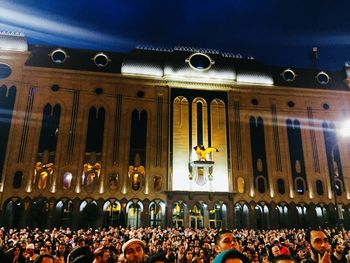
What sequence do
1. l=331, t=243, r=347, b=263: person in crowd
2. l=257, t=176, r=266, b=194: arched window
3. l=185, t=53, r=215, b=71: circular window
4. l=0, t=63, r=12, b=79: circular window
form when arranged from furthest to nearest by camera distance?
l=185, t=53, r=215, b=71: circular window → l=257, t=176, r=266, b=194: arched window → l=0, t=63, r=12, b=79: circular window → l=331, t=243, r=347, b=263: person in crowd

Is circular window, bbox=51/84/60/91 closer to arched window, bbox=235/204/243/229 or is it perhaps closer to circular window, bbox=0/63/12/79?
circular window, bbox=0/63/12/79

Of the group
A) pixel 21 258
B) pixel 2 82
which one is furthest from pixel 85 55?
pixel 21 258

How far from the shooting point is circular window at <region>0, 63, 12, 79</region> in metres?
33.9

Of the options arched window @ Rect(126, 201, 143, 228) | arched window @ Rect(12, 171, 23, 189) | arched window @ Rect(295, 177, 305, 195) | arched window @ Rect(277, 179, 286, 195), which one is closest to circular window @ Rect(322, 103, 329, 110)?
arched window @ Rect(295, 177, 305, 195)

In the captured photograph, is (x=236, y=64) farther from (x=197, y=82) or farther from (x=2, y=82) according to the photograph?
(x=2, y=82)

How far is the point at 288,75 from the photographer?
40.4 metres

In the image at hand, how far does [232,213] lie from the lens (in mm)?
33094

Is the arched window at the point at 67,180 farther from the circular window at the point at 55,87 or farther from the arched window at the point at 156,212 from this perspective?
the circular window at the point at 55,87

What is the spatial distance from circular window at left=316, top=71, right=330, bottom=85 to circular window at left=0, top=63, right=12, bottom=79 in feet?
121

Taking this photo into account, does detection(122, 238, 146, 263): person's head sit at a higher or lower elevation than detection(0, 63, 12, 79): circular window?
lower

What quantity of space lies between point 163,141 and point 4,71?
738 inches

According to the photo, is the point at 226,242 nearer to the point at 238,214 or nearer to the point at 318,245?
the point at 318,245

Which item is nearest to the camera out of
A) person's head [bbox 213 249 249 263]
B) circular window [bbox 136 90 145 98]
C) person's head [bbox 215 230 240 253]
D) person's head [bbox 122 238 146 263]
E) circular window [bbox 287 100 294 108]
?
person's head [bbox 213 249 249 263]

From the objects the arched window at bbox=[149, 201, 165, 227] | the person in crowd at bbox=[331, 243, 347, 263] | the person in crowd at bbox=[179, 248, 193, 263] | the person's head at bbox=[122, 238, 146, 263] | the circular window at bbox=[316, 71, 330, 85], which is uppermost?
the circular window at bbox=[316, 71, 330, 85]
